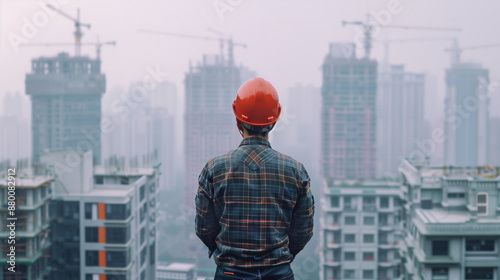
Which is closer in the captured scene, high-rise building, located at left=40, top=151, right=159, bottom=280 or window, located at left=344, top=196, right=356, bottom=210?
high-rise building, located at left=40, top=151, right=159, bottom=280

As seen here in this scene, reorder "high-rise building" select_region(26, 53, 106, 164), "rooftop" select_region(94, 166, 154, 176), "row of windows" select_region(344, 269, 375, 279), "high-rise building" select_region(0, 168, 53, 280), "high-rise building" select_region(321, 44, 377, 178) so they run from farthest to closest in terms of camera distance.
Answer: "high-rise building" select_region(321, 44, 377, 178) → "high-rise building" select_region(26, 53, 106, 164) → "row of windows" select_region(344, 269, 375, 279) → "rooftop" select_region(94, 166, 154, 176) → "high-rise building" select_region(0, 168, 53, 280)

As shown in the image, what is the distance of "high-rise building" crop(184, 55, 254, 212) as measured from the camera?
14820 millimetres

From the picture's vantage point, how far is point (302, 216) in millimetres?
745

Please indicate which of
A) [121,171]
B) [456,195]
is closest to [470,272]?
[456,195]

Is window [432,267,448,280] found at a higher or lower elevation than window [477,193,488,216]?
lower

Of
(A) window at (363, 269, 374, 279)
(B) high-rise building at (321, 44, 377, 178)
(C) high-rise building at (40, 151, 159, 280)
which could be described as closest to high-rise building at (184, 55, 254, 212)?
(B) high-rise building at (321, 44, 377, 178)

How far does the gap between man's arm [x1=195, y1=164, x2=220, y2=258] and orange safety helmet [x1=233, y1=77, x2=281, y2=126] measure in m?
0.09

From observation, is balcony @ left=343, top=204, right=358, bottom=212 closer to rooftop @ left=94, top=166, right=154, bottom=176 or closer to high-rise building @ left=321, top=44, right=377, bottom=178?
rooftop @ left=94, top=166, right=154, bottom=176

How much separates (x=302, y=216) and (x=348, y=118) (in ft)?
53.1

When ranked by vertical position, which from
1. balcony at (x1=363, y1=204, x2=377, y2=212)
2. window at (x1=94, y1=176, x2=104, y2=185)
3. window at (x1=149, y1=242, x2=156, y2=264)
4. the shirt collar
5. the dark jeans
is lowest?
window at (x1=149, y1=242, x2=156, y2=264)

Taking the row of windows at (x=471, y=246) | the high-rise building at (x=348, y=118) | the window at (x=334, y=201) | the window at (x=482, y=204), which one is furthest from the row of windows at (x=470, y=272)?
the high-rise building at (x=348, y=118)

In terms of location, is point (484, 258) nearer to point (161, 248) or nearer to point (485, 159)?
point (161, 248)

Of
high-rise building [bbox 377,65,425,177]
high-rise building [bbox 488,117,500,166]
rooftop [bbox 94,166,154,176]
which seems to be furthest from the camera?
high-rise building [bbox 377,65,425,177]

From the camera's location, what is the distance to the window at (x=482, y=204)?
4.79 metres
